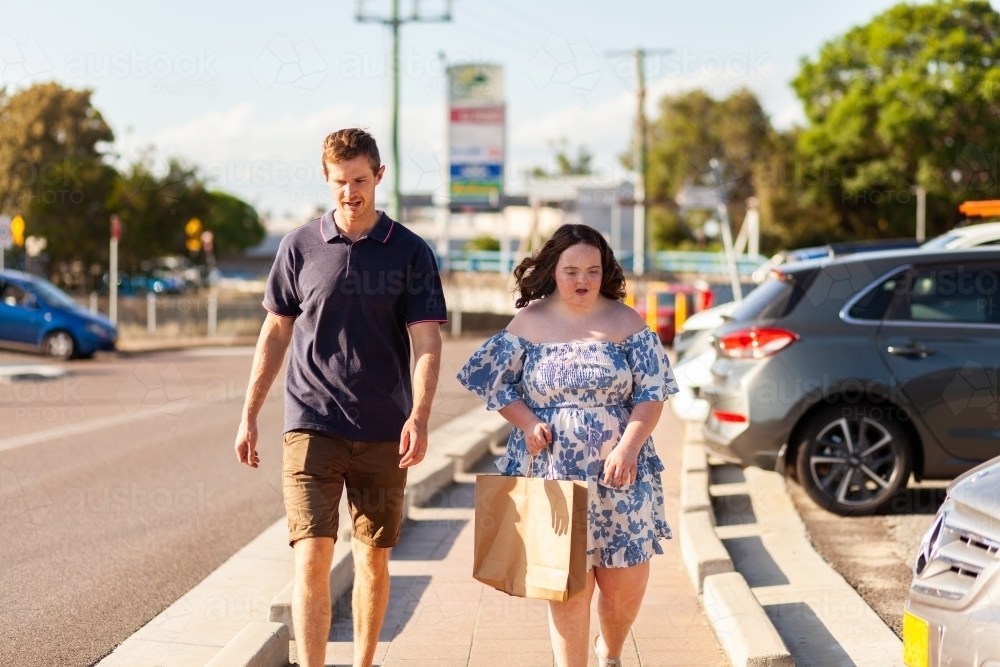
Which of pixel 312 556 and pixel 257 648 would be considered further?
pixel 257 648

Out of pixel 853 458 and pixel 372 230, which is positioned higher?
pixel 372 230

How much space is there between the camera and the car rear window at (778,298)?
26.5 feet

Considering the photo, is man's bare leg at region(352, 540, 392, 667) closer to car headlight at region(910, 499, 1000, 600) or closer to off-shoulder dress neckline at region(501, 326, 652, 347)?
off-shoulder dress neckline at region(501, 326, 652, 347)

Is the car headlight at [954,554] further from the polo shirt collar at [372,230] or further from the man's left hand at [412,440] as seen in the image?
the polo shirt collar at [372,230]

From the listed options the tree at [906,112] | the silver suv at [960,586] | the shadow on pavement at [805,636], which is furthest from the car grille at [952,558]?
the tree at [906,112]

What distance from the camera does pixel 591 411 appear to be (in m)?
4.31

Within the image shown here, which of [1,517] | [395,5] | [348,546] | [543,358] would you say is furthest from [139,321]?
[543,358]

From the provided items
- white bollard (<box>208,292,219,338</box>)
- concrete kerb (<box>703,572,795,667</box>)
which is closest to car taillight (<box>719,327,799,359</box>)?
concrete kerb (<box>703,572,795,667</box>)

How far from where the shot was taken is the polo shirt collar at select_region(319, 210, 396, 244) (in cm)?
443

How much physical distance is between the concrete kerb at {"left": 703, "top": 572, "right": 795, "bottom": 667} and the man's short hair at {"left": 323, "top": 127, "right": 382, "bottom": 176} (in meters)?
2.20

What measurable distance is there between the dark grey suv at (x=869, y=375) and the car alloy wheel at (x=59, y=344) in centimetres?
1875

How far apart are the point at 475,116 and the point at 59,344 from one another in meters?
25.2

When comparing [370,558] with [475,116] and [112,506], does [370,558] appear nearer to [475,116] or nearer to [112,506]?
[112,506]

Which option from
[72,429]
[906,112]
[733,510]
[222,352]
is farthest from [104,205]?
[733,510]
